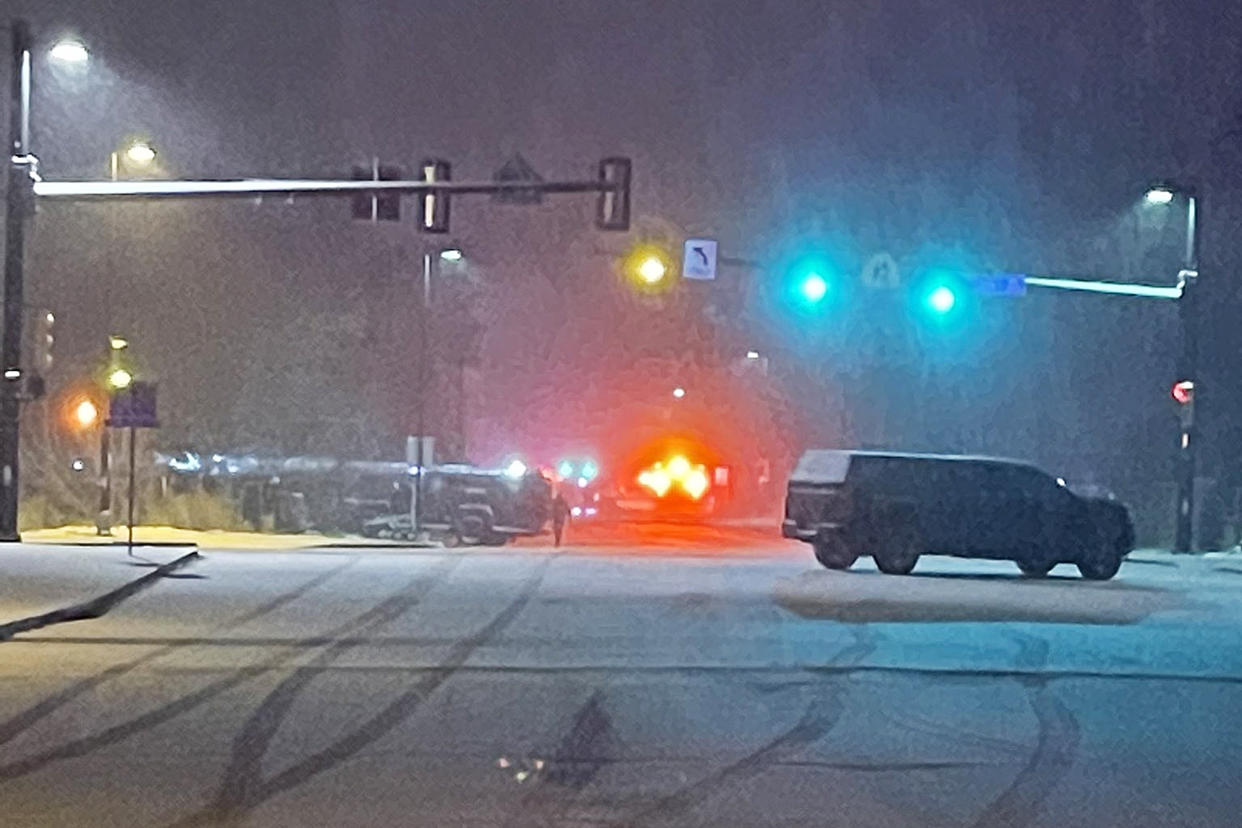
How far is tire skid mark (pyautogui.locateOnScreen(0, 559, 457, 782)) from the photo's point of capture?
13.5 m

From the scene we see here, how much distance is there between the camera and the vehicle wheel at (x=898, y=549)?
1423 inches

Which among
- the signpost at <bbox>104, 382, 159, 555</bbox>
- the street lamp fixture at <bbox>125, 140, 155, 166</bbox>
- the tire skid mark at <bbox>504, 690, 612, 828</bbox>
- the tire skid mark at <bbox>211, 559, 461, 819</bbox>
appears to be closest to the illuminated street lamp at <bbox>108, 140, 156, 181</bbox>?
the street lamp fixture at <bbox>125, 140, 155, 166</bbox>

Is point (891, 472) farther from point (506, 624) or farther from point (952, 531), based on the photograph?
point (506, 624)

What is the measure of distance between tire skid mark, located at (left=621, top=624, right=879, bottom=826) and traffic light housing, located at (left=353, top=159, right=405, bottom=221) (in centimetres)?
1175

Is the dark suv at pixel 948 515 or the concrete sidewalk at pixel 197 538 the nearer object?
the dark suv at pixel 948 515

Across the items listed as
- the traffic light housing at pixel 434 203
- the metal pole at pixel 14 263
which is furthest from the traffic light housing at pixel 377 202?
the metal pole at pixel 14 263

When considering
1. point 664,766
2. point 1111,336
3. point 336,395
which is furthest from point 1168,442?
point 664,766

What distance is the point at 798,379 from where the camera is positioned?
11094cm

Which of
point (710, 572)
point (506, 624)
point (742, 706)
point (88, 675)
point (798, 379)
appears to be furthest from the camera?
point (798, 379)

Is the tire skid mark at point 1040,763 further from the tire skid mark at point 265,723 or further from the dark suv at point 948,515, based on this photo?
the dark suv at point 948,515

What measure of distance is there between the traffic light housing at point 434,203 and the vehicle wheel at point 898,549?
980cm

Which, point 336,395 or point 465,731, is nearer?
point 465,731

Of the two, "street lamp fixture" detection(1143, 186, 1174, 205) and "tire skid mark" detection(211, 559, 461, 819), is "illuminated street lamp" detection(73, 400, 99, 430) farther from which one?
"tire skid mark" detection(211, 559, 461, 819)

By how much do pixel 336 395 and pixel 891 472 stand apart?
129 ft
